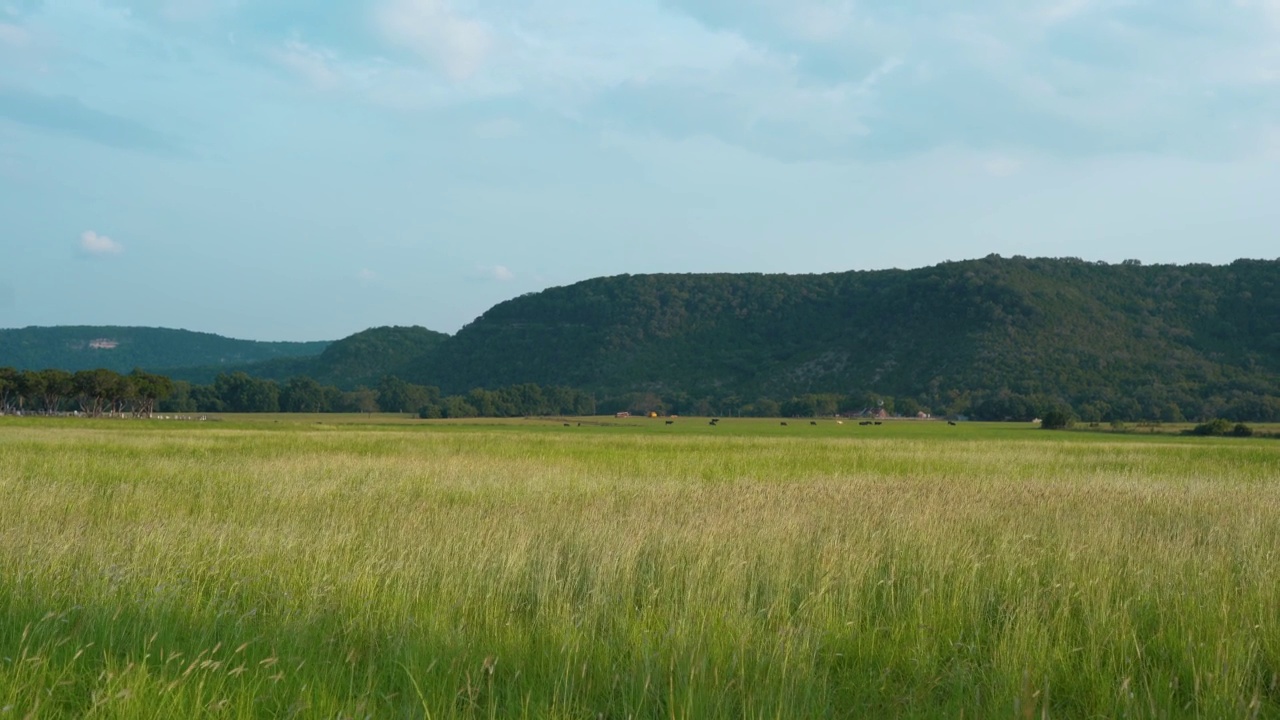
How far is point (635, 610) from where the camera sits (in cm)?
639

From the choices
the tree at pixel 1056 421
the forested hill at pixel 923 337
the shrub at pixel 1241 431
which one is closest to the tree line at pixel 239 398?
the forested hill at pixel 923 337

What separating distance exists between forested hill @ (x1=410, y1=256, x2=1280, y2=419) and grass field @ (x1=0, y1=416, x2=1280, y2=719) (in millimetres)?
94903

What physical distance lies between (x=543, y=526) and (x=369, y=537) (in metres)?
1.81

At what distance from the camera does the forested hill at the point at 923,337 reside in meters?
103

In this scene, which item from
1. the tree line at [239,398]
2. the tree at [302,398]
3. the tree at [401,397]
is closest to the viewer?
the tree line at [239,398]

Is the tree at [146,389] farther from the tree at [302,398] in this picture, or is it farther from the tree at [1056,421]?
the tree at [1056,421]

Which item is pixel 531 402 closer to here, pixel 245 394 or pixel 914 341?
pixel 245 394

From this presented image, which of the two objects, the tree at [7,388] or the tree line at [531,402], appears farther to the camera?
the tree line at [531,402]

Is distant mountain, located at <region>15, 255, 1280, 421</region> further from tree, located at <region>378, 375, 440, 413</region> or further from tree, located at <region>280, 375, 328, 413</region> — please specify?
tree, located at <region>280, 375, 328, 413</region>

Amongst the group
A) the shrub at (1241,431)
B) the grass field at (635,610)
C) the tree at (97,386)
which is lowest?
the shrub at (1241,431)

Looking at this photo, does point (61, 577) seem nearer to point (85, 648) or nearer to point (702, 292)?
point (85, 648)

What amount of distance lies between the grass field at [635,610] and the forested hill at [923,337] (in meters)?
94.9

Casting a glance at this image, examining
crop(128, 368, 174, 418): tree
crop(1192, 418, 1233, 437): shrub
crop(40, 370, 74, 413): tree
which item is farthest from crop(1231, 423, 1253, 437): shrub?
crop(40, 370, 74, 413): tree

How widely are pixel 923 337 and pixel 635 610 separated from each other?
406ft
